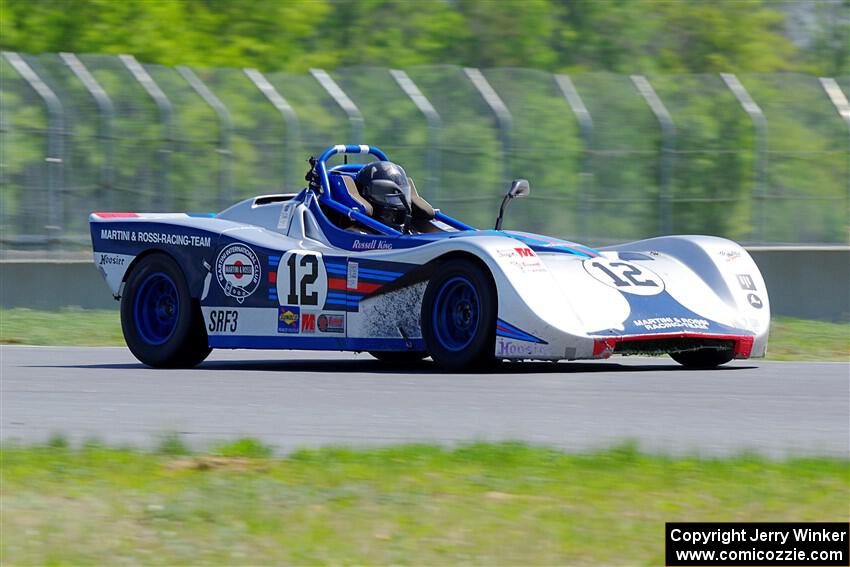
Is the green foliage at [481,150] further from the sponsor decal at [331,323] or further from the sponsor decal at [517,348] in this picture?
the sponsor decal at [517,348]

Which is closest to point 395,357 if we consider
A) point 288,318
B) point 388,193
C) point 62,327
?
point 388,193

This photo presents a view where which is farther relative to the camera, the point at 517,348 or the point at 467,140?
the point at 467,140

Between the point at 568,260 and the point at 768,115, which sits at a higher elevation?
the point at 768,115

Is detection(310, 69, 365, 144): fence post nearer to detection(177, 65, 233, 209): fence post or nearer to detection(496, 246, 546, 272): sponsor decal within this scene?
detection(177, 65, 233, 209): fence post

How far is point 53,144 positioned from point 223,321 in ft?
24.3

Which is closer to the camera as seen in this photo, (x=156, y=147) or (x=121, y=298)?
(x=121, y=298)

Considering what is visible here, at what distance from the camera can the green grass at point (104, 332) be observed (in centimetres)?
1411

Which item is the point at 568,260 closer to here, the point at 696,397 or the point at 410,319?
the point at 410,319

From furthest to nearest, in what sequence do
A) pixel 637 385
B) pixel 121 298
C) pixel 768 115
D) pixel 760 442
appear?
pixel 768 115 → pixel 121 298 → pixel 637 385 → pixel 760 442

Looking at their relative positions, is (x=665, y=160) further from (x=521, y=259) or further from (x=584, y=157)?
(x=521, y=259)

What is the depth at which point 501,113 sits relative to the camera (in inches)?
723

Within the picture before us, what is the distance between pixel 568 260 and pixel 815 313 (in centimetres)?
684

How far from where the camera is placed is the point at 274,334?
1131 centimetres

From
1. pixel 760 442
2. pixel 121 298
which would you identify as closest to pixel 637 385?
Result: pixel 760 442
